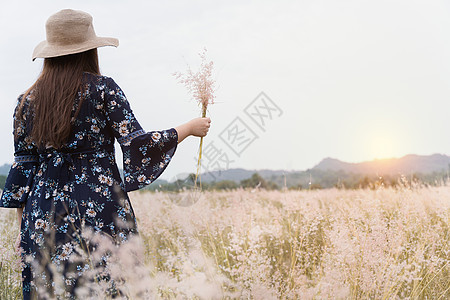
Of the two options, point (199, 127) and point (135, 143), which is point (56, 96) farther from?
point (199, 127)

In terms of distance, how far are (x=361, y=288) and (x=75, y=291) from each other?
60.0 inches

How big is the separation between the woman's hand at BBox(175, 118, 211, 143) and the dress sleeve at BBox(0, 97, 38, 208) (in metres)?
0.79

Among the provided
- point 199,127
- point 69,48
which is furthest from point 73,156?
point 199,127

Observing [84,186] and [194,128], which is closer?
[84,186]

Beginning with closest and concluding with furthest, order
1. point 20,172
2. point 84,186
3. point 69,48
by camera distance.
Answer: point 84,186 < point 69,48 < point 20,172

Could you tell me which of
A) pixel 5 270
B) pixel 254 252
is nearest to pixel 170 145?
pixel 254 252

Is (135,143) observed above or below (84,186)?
above

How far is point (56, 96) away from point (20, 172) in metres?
0.51

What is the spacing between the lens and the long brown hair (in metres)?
2.13

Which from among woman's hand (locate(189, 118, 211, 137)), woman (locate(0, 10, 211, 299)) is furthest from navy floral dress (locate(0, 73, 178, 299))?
woman's hand (locate(189, 118, 211, 137))

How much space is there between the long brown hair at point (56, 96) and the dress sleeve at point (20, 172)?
96 mm

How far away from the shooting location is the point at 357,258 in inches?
102

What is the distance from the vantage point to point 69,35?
2.29 m

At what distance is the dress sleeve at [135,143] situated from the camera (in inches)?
85.5
